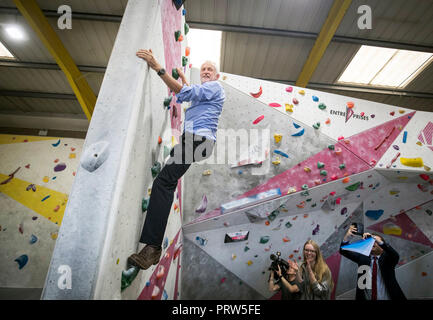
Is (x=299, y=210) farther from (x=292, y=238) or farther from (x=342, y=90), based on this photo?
(x=342, y=90)

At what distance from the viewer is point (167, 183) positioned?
140 centimetres

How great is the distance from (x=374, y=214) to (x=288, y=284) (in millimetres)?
2297

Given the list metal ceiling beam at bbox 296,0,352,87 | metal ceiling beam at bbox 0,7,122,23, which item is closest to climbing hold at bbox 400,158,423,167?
metal ceiling beam at bbox 296,0,352,87

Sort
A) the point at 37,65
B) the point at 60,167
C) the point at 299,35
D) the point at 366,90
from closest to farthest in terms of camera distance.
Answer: the point at 299,35 < the point at 37,65 < the point at 60,167 < the point at 366,90

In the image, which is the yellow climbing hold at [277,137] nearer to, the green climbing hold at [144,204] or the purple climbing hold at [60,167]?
the green climbing hold at [144,204]

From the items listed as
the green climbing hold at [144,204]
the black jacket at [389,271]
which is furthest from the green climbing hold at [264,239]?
the green climbing hold at [144,204]

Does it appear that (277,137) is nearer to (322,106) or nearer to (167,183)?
(322,106)

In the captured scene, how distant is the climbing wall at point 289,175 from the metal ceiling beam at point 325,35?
1402mm

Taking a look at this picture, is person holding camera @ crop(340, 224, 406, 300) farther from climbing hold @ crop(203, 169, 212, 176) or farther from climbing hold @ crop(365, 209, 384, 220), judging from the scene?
climbing hold @ crop(203, 169, 212, 176)

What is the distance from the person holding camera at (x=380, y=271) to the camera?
7.18ft

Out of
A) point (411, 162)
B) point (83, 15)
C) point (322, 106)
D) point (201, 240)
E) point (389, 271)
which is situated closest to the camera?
point (389, 271)

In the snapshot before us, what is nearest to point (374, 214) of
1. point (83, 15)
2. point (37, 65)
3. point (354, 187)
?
point (354, 187)

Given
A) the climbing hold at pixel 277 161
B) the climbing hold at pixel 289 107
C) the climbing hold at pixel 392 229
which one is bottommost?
the climbing hold at pixel 392 229

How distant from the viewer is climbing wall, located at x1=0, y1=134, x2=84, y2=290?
425 cm
